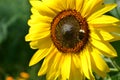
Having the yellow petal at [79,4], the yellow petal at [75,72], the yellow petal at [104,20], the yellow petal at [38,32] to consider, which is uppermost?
the yellow petal at [79,4]

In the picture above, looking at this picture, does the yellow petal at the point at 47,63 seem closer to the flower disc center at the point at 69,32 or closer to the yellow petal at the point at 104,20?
the flower disc center at the point at 69,32

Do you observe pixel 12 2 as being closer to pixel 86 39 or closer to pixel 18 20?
pixel 18 20

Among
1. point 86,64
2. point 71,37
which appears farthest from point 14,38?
point 86,64

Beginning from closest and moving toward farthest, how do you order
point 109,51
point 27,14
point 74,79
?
point 109,51 < point 74,79 < point 27,14

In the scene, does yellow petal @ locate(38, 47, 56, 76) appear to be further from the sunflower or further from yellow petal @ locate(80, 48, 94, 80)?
yellow petal @ locate(80, 48, 94, 80)

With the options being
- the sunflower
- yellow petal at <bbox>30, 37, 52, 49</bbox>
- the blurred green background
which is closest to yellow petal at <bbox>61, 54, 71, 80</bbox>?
the sunflower

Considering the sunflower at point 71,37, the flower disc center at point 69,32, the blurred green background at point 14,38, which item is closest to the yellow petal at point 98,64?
the sunflower at point 71,37

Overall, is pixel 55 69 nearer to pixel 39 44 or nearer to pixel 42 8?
pixel 39 44

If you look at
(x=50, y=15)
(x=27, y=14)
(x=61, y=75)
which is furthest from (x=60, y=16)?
(x=27, y=14)

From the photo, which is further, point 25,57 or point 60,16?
point 25,57
